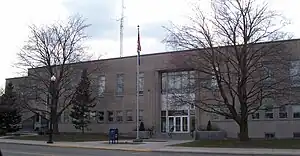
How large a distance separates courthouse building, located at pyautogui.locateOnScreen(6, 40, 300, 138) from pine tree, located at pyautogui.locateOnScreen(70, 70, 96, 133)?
2.22 metres

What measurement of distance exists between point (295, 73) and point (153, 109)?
22.4 metres

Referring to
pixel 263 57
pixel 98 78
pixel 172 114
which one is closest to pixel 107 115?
pixel 98 78

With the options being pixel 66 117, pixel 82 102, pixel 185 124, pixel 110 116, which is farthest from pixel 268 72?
pixel 66 117

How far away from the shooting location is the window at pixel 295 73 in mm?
31078

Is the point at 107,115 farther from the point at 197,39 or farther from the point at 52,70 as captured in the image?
the point at 197,39

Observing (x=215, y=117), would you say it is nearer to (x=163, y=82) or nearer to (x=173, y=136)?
(x=173, y=136)

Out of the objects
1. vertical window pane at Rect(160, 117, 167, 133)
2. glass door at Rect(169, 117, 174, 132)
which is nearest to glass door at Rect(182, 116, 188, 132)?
glass door at Rect(169, 117, 174, 132)

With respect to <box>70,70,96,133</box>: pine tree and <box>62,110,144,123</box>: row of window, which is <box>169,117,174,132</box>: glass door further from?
<box>70,70,96,133</box>: pine tree

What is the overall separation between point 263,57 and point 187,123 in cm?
2010

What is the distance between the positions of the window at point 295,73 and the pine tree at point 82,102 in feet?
82.1

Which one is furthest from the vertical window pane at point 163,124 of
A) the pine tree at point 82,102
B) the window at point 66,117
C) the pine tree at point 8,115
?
the pine tree at point 8,115

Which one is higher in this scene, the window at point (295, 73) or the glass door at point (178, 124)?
the window at point (295, 73)

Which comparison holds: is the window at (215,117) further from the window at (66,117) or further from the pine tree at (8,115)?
the pine tree at (8,115)

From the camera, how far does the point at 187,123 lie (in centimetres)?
4938
